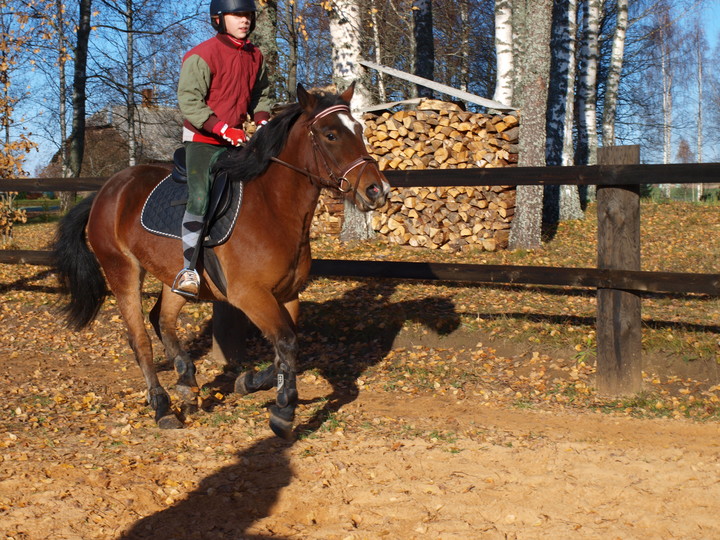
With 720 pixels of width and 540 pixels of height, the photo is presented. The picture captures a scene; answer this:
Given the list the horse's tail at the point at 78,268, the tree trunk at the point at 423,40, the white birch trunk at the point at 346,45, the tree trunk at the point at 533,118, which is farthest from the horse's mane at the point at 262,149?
the tree trunk at the point at 423,40

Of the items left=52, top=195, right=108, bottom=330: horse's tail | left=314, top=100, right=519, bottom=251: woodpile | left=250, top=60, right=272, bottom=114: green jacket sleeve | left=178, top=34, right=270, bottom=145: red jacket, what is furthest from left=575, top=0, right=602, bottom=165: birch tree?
left=52, top=195, right=108, bottom=330: horse's tail

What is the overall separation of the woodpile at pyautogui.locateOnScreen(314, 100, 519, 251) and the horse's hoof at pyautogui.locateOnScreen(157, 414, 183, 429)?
23.6 feet

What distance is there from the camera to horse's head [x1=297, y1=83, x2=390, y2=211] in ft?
15.0

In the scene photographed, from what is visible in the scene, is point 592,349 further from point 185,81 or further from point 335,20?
point 335,20

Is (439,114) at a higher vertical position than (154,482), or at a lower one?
higher

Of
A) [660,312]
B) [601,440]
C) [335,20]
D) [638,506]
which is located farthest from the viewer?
[335,20]

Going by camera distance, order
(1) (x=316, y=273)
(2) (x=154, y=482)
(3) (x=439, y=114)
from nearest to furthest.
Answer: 1. (2) (x=154, y=482)
2. (1) (x=316, y=273)
3. (3) (x=439, y=114)

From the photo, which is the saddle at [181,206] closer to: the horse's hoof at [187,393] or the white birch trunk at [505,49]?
the horse's hoof at [187,393]

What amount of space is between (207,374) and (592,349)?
3.62 metres

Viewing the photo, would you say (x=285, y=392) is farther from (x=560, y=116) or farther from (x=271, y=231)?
(x=560, y=116)

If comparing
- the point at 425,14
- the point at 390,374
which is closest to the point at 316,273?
the point at 390,374

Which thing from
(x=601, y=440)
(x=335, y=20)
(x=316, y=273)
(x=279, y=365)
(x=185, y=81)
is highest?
(x=335, y=20)

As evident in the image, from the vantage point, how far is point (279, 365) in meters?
5.22

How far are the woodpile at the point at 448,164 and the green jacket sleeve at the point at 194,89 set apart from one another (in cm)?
695
